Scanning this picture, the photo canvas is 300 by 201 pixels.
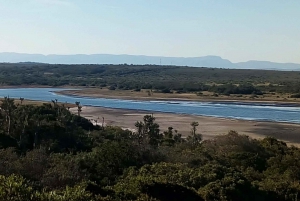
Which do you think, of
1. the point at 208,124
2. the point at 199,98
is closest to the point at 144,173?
the point at 208,124

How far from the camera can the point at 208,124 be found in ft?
198

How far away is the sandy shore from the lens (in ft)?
173

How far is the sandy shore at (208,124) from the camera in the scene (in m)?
52.7

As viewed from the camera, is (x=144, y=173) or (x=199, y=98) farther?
(x=199, y=98)

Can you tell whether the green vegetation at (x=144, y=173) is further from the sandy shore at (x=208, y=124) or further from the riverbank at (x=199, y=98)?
the riverbank at (x=199, y=98)

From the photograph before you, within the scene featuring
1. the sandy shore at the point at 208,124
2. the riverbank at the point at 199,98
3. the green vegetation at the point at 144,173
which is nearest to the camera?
the green vegetation at the point at 144,173

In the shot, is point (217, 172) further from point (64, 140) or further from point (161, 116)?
point (161, 116)

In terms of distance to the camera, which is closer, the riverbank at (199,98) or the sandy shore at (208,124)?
the sandy shore at (208,124)

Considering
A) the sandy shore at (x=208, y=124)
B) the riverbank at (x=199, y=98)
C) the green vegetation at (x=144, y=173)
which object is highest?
the green vegetation at (x=144, y=173)

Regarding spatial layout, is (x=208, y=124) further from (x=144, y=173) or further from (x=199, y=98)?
(x=144, y=173)

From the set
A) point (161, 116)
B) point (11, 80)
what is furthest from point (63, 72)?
point (161, 116)

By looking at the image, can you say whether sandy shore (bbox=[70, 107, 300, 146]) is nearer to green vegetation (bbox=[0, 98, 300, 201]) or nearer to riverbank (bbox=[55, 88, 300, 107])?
green vegetation (bbox=[0, 98, 300, 201])

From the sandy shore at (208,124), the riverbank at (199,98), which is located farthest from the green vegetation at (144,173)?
the riverbank at (199,98)

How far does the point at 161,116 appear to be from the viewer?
67500mm
